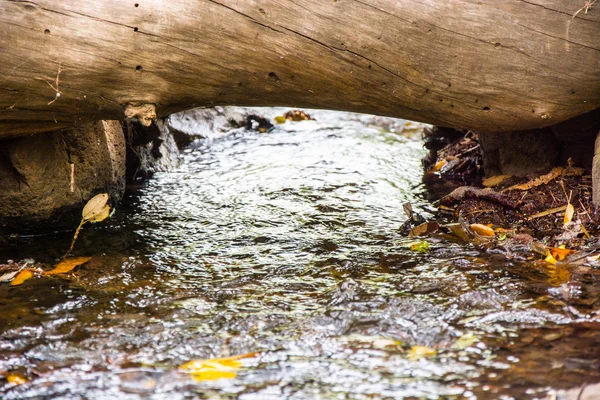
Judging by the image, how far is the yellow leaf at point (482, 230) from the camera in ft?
12.7

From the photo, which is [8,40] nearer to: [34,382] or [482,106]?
[34,382]

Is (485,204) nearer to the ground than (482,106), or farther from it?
nearer to the ground

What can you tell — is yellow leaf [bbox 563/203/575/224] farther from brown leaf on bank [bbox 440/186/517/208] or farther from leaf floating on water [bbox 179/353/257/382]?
leaf floating on water [bbox 179/353/257/382]

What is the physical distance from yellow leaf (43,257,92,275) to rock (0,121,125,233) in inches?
18.5

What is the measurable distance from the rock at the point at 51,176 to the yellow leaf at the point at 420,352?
235 centimetres

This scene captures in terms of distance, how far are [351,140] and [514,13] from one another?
3.43 metres

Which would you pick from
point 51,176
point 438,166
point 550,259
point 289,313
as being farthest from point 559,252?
point 51,176

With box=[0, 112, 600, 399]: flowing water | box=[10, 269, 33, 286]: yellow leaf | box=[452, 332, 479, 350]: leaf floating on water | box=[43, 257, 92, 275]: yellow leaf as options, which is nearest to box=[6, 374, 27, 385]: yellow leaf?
box=[0, 112, 600, 399]: flowing water

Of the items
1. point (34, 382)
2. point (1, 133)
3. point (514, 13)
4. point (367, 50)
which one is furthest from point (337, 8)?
point (34, 382)

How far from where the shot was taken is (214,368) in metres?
2.51

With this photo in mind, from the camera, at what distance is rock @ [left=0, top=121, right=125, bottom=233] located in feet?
13.2

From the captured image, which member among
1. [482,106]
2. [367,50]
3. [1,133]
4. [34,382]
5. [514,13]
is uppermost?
[514,13]

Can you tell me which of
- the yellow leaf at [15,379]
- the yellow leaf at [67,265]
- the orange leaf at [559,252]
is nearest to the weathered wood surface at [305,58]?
the yellow leaf at [67,265]

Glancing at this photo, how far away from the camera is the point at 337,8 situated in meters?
3.63
